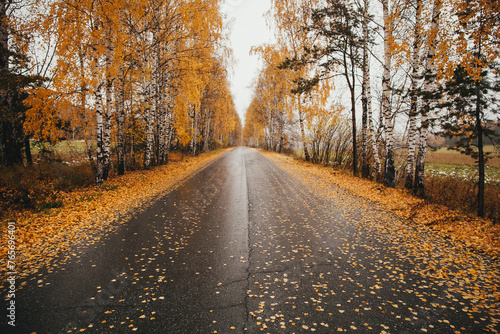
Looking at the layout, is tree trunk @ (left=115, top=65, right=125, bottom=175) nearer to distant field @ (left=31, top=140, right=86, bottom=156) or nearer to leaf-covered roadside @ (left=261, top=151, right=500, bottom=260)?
distant field @ (left=31, top=140, right=86, bottom=156)

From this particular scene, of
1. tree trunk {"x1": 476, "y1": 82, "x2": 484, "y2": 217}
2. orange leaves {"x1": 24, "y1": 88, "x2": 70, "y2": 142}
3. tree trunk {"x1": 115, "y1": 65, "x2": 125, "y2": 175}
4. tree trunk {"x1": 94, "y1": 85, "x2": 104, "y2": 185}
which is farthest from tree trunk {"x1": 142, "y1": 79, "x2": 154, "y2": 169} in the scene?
tree trunk {"x1": 476, "y1": 82, "x2": 484, "y2": 217}

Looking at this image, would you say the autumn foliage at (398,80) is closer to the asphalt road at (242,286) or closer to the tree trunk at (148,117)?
the asphalt road at (242,286)

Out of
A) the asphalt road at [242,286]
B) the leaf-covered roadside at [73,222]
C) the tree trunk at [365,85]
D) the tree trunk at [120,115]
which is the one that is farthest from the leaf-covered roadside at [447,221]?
the tree trunk at [120,115]

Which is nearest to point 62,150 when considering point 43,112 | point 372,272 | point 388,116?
point 43,112

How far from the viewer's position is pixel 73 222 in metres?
6.15

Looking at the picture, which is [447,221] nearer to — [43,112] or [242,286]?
[242,286]

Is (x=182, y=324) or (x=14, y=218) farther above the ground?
(x=14, y=218)

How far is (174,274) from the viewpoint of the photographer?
12.6 ft

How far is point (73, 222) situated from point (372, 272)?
7091 mm

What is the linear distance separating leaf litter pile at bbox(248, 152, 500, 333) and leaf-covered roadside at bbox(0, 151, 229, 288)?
12.4 ft

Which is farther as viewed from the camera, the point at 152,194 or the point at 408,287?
the point at 152,194

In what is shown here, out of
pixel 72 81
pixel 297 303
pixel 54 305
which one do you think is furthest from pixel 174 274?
pixel 72 81

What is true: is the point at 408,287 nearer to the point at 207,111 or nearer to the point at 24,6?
the point at 24,6

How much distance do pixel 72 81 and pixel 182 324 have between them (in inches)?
388
